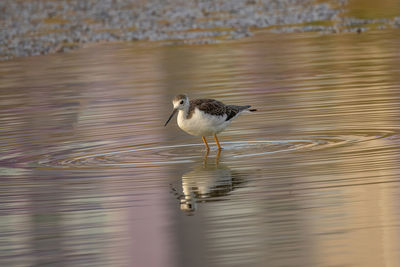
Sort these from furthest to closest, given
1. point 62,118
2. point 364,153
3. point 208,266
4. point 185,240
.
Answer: point 62,118 < point 364,153 < point 185,240 < point 208,266

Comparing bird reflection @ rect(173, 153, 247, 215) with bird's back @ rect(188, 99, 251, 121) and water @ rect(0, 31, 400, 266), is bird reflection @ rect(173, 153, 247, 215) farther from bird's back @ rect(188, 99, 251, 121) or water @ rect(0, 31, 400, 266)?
bird's back @ rect(188, 99, 251, 121)

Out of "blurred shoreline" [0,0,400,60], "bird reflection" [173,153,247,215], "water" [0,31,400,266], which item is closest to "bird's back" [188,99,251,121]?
"water" [0,31,400,266]

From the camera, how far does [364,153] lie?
447 inches

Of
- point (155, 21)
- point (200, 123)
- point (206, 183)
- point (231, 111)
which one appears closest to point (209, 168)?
point (206, 183)

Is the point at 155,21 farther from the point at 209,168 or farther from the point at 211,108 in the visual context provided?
the point at 209,168

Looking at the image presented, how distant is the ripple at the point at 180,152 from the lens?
11875 mm

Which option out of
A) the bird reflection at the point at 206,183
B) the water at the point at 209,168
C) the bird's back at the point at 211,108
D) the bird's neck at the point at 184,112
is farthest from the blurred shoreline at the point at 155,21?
the bird reflection at the point at 206,183

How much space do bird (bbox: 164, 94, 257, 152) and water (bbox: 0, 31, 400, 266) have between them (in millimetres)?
332

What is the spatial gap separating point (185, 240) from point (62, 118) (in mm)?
8565

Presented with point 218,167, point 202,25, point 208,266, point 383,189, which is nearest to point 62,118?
point 218,167

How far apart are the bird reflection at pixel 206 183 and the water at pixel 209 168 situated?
23 millimetres

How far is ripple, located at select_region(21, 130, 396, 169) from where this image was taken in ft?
39.0

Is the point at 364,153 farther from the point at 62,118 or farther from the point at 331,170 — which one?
the point at 62,118

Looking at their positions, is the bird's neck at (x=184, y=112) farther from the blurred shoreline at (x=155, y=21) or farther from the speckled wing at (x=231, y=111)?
the blurred shoreline at (x=155, y=21)
